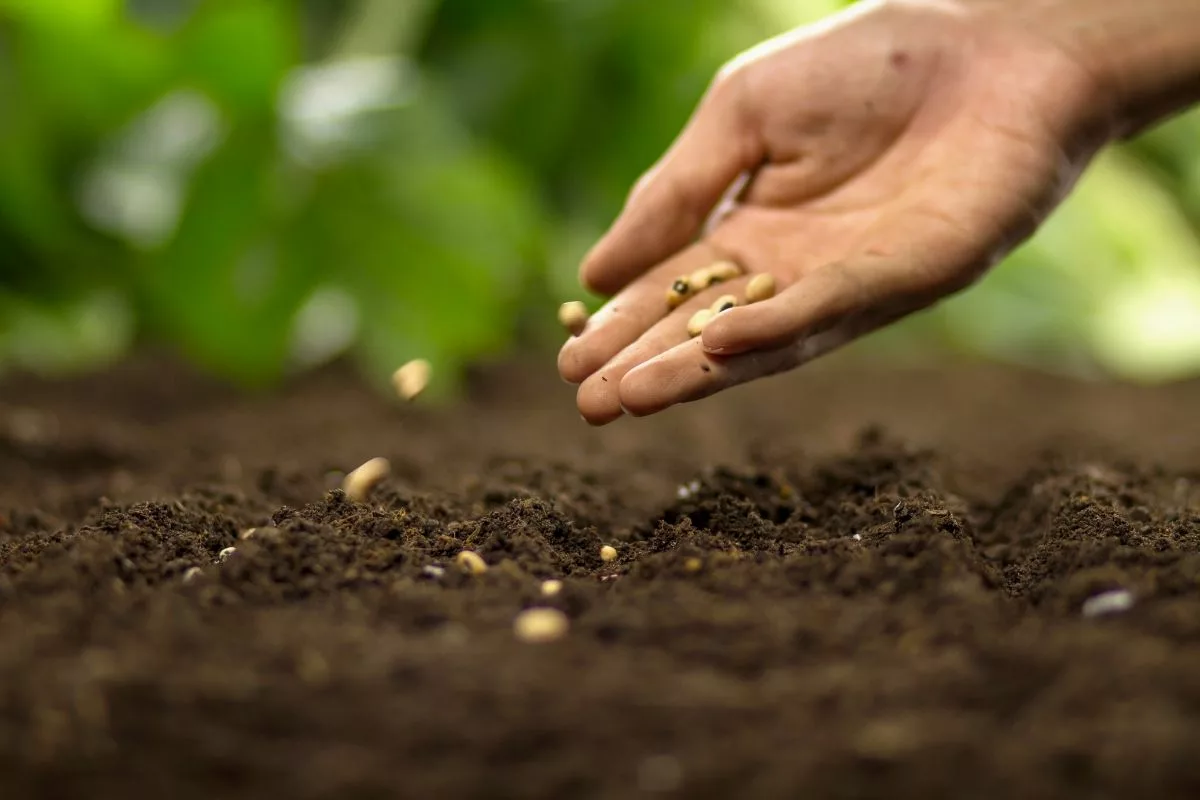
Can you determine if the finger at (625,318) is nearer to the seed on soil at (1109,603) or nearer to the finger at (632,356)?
the finger at (632,356)

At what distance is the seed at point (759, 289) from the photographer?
1.33 m

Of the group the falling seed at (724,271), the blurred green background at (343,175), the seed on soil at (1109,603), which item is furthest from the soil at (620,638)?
the blurred green background at (343,175)

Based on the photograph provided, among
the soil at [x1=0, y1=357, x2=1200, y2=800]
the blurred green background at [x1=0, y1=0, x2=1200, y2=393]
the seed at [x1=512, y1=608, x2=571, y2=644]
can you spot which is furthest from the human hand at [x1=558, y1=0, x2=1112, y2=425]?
the blurred green background at [x1=0, y1=0, x2=1200, y2=393]

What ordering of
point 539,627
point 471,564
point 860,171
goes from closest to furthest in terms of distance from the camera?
point 539,627 → point 471,564 → point 860,171

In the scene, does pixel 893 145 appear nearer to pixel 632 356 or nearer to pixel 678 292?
pixel 678 292

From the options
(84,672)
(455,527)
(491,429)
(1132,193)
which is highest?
(1132,193)

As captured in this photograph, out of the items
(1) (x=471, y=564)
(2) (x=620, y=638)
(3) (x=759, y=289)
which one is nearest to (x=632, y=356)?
(3) (x=759, y=289)

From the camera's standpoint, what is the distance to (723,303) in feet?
4.23

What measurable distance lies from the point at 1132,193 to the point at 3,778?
516 cm

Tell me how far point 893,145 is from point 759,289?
0.32 meters

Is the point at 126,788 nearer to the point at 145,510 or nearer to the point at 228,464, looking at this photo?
the point at 145,510

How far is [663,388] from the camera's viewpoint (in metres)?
1.14

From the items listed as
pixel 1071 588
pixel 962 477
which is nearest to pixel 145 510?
pixel 1071 588

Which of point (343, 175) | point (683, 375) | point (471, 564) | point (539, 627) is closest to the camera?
point (539, 627)
